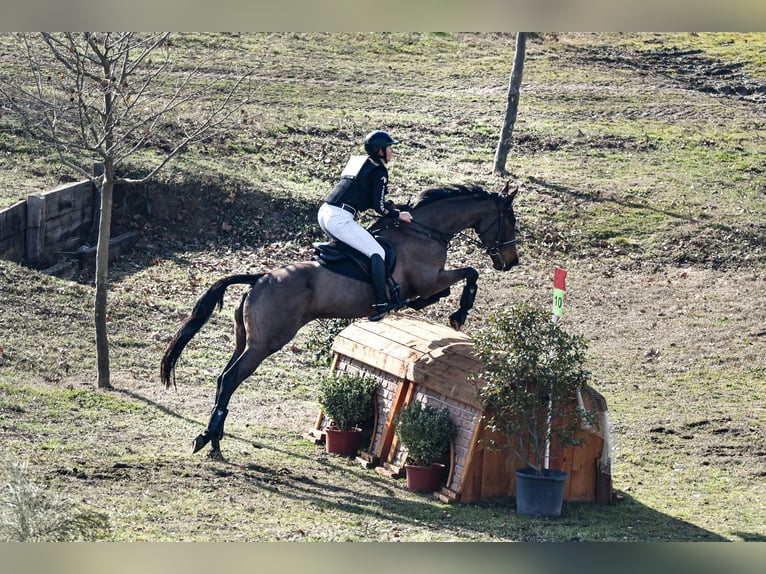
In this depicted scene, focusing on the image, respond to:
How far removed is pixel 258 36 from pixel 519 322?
79.4ft

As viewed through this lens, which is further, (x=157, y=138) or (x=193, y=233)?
(x=157, y=138)

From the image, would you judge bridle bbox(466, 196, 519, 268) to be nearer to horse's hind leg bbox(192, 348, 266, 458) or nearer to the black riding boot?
the black riding boot

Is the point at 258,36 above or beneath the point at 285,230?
above

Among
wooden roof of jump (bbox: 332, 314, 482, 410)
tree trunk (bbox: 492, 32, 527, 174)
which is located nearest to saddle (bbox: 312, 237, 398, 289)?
wooden roof of jump (bbox: 332, 314, 482, 410)

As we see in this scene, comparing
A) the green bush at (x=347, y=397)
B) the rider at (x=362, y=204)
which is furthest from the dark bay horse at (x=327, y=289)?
the green bush at (x=347, y=397)

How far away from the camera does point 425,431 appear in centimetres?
910

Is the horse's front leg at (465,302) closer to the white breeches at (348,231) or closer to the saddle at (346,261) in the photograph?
the saddle at (346,261)

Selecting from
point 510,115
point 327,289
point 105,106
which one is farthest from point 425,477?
point 510,115

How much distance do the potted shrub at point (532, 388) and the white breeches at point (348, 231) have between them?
59.1 inches

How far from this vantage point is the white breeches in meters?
9.70
